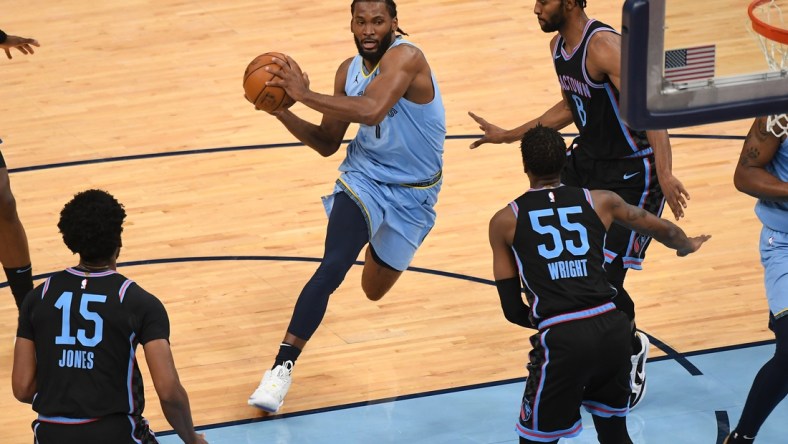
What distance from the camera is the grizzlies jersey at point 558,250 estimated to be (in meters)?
4.91

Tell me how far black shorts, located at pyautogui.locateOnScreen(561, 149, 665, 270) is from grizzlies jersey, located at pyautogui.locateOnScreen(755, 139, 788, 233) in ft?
2.20

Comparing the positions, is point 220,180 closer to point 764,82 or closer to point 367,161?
point 367,161

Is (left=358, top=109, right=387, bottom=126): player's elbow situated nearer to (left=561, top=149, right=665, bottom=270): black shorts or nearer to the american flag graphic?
(left=561, top=149, right=665, bottom=270): black shorts

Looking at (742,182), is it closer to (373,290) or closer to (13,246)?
(373,290)

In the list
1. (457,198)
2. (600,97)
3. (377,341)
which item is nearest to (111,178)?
(457,198)

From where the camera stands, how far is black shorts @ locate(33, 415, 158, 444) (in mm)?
4285

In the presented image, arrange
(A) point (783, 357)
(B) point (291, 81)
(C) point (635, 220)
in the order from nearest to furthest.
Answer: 1. (C) point (635, 220)
2. (A) point (783, 357)
3. (B) point (291, 81)

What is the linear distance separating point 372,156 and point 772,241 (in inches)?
78.8

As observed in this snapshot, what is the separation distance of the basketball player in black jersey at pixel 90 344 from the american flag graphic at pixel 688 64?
1.83 m

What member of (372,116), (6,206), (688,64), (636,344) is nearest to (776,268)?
(636,344)

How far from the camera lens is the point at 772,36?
516 centimetres

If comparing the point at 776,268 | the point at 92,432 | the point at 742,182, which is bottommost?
the point at 776,268

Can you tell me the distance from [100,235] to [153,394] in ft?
7.64

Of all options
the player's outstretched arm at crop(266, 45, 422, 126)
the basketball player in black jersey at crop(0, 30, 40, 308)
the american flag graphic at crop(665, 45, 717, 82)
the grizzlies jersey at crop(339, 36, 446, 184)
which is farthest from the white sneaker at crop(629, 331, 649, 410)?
the basketball player in black jersey at crop(0, 30, 40, 308)
